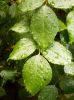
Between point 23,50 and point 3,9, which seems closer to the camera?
point 23,50

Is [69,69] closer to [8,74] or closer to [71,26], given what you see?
[71,26]

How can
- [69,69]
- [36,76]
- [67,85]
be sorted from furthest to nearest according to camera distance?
[67,85], [69,69], [36,76]

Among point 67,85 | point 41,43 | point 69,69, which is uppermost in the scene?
point 41,43

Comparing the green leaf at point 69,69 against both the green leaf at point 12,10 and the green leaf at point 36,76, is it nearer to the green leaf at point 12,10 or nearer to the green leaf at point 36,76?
the green leaf at point 36,76

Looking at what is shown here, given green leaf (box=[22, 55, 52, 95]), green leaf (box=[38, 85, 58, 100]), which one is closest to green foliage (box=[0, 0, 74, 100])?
green leaf (box=[22, 55, 52, 95])

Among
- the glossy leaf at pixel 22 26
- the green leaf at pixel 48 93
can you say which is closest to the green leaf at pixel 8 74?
the green leaf at pixel 48 93

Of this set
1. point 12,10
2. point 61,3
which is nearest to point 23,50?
point 61,3
